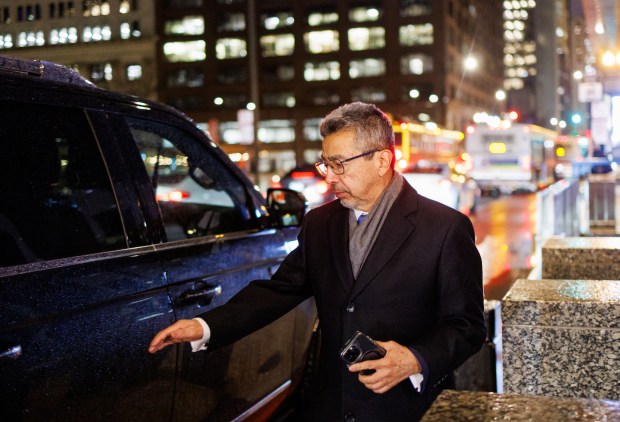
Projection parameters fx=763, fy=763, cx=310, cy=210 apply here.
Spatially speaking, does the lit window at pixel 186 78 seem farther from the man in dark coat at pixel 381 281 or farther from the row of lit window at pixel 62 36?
the man in dark coat at pixel 381 281

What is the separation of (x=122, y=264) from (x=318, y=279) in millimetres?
799

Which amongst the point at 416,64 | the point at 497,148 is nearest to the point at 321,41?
the point at 416,64

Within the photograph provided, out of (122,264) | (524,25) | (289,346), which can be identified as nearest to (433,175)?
(289,346)

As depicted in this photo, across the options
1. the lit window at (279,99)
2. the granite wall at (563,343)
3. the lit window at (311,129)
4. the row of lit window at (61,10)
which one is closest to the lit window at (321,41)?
the lit window at (279,99)

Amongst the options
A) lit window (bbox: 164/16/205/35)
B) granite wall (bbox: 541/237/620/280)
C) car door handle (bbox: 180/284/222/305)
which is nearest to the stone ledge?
car door handle (bbox: 180/284/222/305)

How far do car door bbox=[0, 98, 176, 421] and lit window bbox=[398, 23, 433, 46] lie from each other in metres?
81.9

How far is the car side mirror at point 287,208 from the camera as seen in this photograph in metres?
4.55

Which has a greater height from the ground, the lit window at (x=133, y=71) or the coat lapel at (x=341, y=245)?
the lit window at (x=133, y=71)

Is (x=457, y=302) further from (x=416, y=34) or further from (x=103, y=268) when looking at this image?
(x=416, y=34)

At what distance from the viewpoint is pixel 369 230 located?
268 cm

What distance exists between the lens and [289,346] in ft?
14.1

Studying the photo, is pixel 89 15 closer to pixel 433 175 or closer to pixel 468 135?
pixel 433 175

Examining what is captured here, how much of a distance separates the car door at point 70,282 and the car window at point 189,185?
1.72 ft

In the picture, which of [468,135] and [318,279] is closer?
[318,279]
